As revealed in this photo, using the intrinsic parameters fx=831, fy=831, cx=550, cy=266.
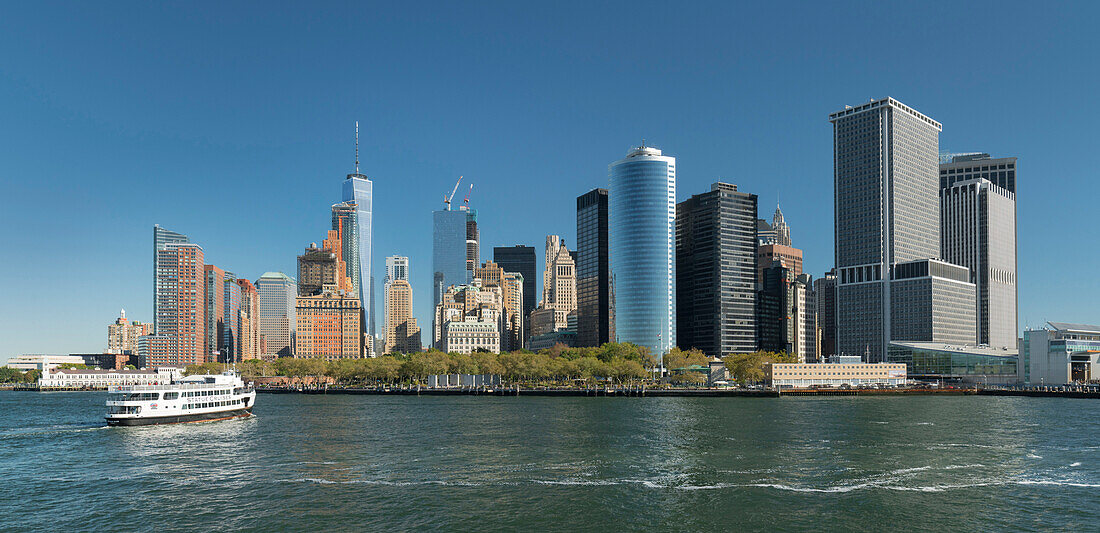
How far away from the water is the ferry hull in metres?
3.35

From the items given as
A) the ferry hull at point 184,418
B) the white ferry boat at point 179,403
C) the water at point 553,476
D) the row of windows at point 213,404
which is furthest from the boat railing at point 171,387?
the water at point 553,476

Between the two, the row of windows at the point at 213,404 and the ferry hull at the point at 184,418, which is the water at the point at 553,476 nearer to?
the ferry hull at the point at 184,418

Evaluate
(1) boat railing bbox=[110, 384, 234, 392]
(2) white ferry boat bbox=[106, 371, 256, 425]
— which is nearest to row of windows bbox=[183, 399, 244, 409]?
(2) white ferry boat bbox=[106, 371, 256, 425]

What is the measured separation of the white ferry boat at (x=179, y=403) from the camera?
137250 millimetres

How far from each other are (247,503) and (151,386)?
8467cm

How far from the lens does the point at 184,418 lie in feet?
470

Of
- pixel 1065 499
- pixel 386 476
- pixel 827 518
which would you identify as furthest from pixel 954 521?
pixel 386 476

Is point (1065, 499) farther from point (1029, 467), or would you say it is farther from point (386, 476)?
point (386, 476)

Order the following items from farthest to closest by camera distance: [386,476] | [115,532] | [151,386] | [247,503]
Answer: [151,386] → [386,476] → [247,503] → [115,532]

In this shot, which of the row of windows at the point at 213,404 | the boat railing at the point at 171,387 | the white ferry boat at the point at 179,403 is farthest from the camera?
the row of windows at the point at 213,404

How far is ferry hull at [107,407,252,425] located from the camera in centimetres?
13488

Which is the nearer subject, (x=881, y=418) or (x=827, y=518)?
(x=827, y=518)

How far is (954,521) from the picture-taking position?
64.7 m

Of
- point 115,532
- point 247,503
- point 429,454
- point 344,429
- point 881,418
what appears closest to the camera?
point 115,532
